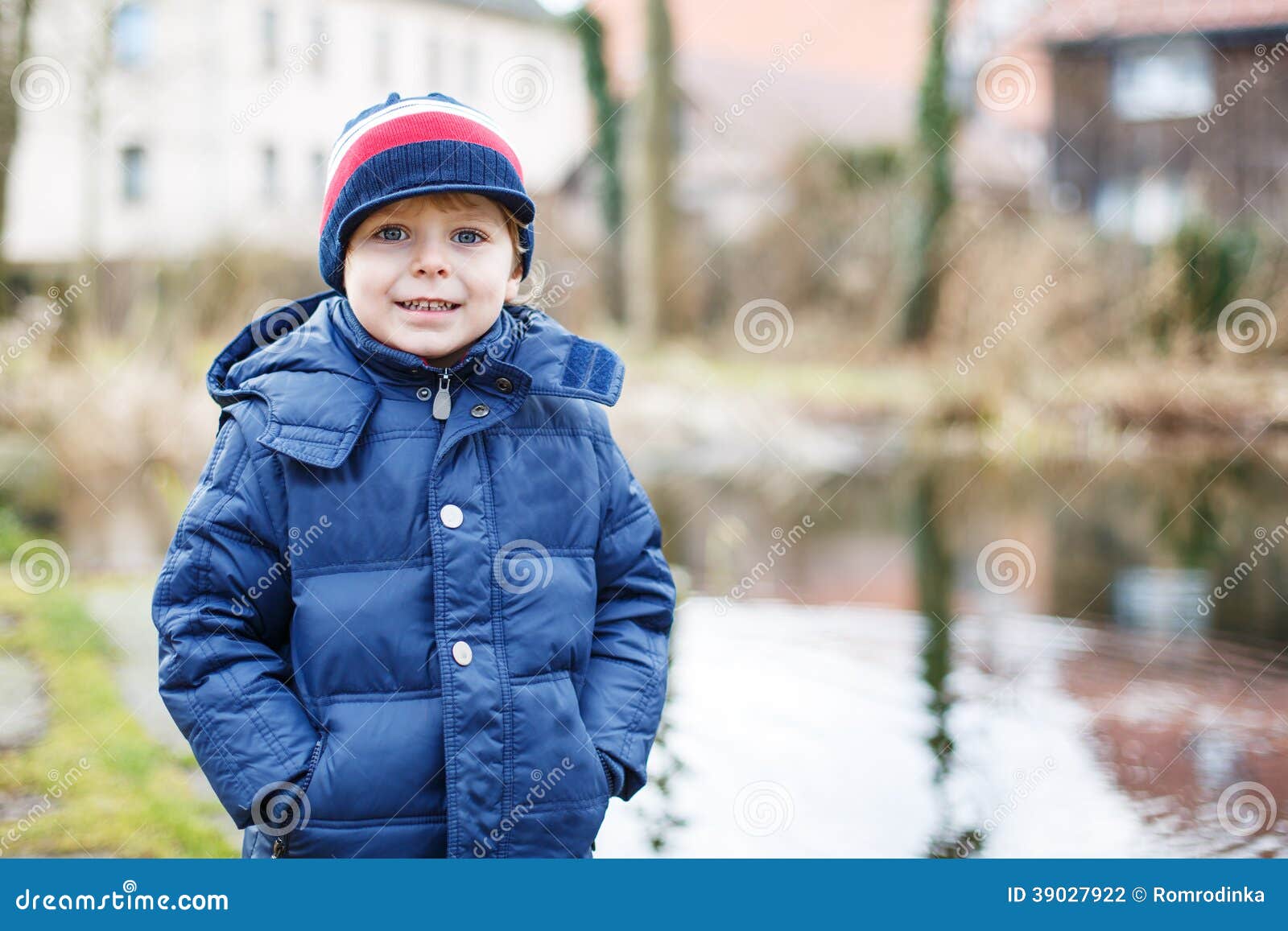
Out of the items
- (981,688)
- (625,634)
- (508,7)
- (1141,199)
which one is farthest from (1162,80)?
(625,634)

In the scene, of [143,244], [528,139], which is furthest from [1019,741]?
[528,139]

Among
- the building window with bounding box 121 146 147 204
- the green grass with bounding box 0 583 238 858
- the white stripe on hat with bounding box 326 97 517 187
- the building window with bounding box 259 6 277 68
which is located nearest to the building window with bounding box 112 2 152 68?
the building window with bounding box 121 146 147 204

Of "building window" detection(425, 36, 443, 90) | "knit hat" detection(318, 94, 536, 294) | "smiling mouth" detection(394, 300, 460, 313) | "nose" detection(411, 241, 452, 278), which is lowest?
"smiling mouth" detection(394, 300, 460, 313)

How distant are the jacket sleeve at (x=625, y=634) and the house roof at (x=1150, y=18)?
21.8 metres

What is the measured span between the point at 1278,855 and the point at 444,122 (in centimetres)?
272

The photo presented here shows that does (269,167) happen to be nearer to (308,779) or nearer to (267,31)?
(267,31)

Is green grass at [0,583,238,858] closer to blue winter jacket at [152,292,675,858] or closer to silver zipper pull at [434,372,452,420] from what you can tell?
blue winter jacket at [152,292,675,858]

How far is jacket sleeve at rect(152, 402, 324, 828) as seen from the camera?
1873 mm

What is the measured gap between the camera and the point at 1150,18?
74.6 feet

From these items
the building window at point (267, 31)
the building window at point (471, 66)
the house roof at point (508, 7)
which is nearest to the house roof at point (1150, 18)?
the house roof at point (508, 7)

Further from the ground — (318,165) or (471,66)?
(471,66)

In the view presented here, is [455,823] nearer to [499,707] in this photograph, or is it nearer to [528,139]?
[499,707]

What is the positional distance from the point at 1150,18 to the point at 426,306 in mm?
23699

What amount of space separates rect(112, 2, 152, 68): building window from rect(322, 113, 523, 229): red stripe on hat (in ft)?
26.9
